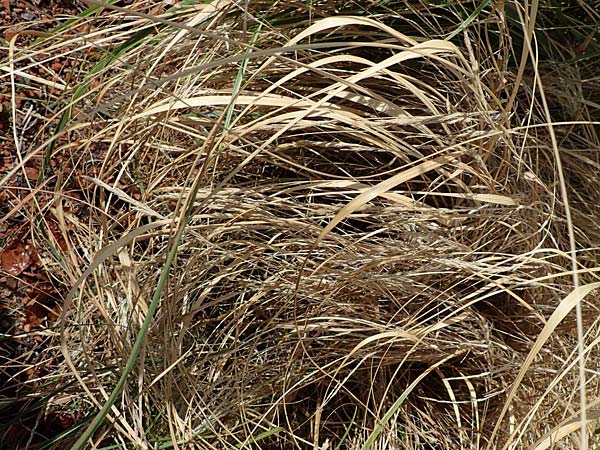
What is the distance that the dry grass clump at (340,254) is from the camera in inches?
37.0

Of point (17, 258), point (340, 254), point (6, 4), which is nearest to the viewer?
point (340, 254)

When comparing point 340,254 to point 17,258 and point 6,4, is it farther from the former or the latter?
point 6,4

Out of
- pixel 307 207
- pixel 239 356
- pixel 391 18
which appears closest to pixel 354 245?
pixel 307 207

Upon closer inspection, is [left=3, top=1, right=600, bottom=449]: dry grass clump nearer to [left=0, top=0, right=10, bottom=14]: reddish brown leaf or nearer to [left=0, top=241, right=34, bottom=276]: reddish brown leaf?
[left=0, top=241, right=34, bottom=276]: reddish brown leaf

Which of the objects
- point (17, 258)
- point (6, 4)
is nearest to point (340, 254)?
point (17, 258)

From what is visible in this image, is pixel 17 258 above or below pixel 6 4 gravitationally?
below

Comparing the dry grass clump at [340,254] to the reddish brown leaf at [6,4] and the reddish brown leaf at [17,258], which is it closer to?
the reddish brown leaf at [17,258]

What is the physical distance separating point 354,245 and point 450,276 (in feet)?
0.50

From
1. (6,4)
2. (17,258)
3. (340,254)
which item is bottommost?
(17,258)

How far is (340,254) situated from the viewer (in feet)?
3.06

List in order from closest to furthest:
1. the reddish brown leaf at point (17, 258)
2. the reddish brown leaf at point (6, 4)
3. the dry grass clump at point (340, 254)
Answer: the dry grass clump at point (340, 254), the reddish brown leaf at point (17, 258), the reddish brown leaf at point (6, 4)

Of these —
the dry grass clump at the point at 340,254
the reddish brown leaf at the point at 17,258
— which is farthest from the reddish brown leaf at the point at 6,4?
the reddish brown leaf at the point at 17,258

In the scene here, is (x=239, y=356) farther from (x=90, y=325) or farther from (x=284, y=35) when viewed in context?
(x=284, y=35)

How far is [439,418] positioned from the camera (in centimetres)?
104
